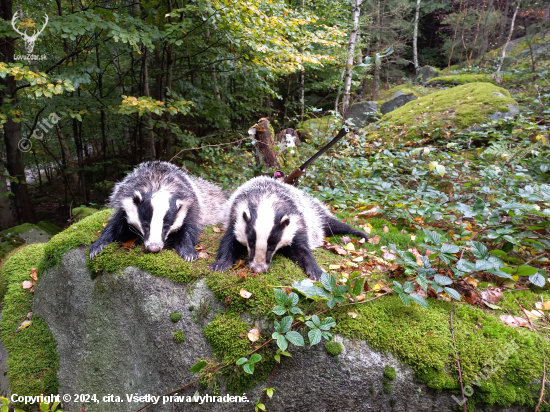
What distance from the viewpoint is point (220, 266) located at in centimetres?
251

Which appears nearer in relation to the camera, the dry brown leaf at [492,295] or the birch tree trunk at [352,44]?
the dry brown leaf at [492,295]

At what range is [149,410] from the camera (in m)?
2.20

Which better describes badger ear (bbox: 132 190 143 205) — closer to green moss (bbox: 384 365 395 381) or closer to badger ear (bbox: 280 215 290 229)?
badger ear (bbox: 280 215 290 229)

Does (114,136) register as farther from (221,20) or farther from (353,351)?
(353,351)

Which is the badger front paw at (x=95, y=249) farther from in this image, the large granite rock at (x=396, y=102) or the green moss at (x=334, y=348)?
the large granite rock at (x=396, y=102)

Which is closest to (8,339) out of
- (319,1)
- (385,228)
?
(385,228)

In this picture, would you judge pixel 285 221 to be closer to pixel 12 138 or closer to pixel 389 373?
pixel 389 373

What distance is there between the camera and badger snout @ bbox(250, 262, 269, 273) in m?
2.40

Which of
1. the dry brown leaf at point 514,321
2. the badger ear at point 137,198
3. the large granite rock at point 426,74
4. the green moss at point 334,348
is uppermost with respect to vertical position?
the large granite rock at point 426,74

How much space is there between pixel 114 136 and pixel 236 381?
383 inches

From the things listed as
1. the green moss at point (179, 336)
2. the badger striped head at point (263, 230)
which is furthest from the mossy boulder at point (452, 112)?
the green moss at point (179, 336)

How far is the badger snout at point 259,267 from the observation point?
2.40 meters

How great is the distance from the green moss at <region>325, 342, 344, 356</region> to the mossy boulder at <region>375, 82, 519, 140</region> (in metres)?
6.45

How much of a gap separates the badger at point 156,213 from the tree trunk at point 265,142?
282cm
